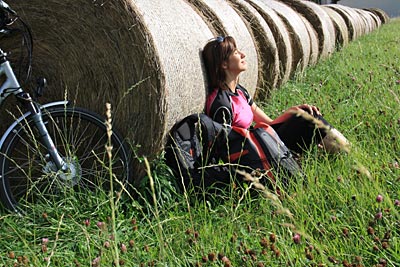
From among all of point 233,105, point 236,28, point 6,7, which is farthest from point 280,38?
point 6,7

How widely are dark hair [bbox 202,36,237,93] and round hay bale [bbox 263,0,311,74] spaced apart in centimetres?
292

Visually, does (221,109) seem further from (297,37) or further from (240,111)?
(297,37)

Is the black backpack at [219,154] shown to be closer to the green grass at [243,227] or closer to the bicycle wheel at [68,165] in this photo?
the green grass at [243,227]

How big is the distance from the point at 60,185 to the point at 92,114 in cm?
56

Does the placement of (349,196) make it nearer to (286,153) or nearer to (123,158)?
(286,153)

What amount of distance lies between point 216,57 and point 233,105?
1.23 ft

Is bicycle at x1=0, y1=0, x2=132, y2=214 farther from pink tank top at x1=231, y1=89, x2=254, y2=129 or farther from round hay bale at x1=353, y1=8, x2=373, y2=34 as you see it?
round hay bale at x1=353, y1=8, x2=373, y2=34

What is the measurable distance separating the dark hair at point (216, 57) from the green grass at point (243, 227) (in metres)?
0.92

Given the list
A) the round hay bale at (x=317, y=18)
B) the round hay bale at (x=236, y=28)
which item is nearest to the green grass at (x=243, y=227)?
the round hay bale at (x=236, y=28)

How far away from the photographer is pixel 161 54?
11.2ft

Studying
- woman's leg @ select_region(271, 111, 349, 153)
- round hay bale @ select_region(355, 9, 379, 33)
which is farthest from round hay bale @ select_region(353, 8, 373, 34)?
woman's leg @ select_region(271, 111, 349, 153)

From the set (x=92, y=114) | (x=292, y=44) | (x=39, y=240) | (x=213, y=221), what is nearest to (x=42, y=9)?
(x=92, y=114)

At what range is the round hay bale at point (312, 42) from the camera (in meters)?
8.21

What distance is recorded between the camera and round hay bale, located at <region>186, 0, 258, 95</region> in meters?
4.68
